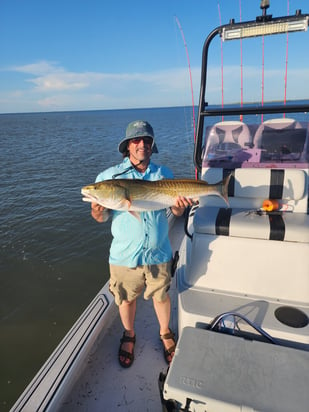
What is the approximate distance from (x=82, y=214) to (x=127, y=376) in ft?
27.3

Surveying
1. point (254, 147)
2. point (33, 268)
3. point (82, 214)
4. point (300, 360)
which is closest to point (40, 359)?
point (33, 268)

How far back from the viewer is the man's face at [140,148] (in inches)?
109

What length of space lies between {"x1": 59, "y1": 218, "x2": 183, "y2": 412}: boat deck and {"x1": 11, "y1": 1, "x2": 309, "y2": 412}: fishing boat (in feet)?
0.04

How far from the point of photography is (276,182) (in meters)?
3.32

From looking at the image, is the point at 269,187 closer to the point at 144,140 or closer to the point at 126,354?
the point at 144,140

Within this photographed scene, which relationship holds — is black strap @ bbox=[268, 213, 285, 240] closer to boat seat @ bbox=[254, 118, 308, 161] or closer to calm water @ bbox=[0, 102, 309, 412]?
boat seat @ bbox=[254, 118, 308, 161]

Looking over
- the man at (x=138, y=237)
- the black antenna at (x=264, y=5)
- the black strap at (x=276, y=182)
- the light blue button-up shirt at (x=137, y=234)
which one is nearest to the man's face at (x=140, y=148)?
the man at (x=138, y=237)

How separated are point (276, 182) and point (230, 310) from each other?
5.54ft

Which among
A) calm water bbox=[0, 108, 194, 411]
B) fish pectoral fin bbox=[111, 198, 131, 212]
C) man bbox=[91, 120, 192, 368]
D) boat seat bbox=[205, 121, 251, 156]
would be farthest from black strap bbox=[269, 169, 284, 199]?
calm water bbox=[0, 108, 194, 411]

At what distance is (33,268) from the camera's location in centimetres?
739

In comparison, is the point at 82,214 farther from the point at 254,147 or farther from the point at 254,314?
the point at 254,314

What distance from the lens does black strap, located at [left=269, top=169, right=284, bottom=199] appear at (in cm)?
330

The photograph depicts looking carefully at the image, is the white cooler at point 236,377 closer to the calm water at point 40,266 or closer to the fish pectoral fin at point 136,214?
the fish pectoral fin at point 136,214

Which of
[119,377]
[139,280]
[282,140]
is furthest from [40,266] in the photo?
[282,140]
